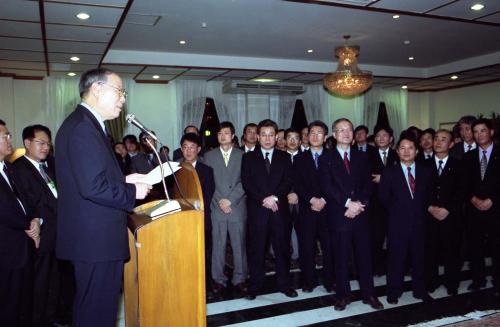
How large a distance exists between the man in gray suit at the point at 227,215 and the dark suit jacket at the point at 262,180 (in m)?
0.13

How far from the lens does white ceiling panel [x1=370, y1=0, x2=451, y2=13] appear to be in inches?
207

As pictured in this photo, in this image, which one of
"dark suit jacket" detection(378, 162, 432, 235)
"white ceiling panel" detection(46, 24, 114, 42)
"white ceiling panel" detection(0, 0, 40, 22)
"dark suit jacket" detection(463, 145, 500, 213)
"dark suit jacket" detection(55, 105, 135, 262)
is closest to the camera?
"dark suit jacket" detection(55, 105, 135, 262)

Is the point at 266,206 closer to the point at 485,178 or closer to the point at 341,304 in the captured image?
the point at 341,304

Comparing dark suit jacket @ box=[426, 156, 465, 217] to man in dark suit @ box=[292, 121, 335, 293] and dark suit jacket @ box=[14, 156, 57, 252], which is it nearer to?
man in dark suit @ box=[292, 121, 335, 293]

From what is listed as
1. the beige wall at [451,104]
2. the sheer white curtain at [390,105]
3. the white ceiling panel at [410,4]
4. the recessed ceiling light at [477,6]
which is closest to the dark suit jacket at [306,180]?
the white ceiling panel at [410,4]

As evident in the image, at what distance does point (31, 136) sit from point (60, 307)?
61.9 inches

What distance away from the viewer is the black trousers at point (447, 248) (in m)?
3.91

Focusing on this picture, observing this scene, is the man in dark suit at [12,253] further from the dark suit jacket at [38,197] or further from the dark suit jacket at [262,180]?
the dark suit jacket at [262,180]

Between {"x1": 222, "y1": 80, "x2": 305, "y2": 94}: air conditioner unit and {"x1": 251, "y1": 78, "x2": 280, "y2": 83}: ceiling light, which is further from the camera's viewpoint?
{"x1": 251, "y1": 78, "x2": 280, "y2": 83}: ceiling light

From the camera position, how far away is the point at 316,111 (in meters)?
11.3

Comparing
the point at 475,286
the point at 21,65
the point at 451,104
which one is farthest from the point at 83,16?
the point at 451,104

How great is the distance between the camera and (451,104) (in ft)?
40.1

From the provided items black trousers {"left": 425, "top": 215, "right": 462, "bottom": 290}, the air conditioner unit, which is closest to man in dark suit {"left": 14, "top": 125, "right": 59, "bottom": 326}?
black trousers {"left": 425, "top": 215, "right": 462, "bottom": 290}

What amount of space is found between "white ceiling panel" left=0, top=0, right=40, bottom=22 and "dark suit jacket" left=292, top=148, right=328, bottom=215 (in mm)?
3262
